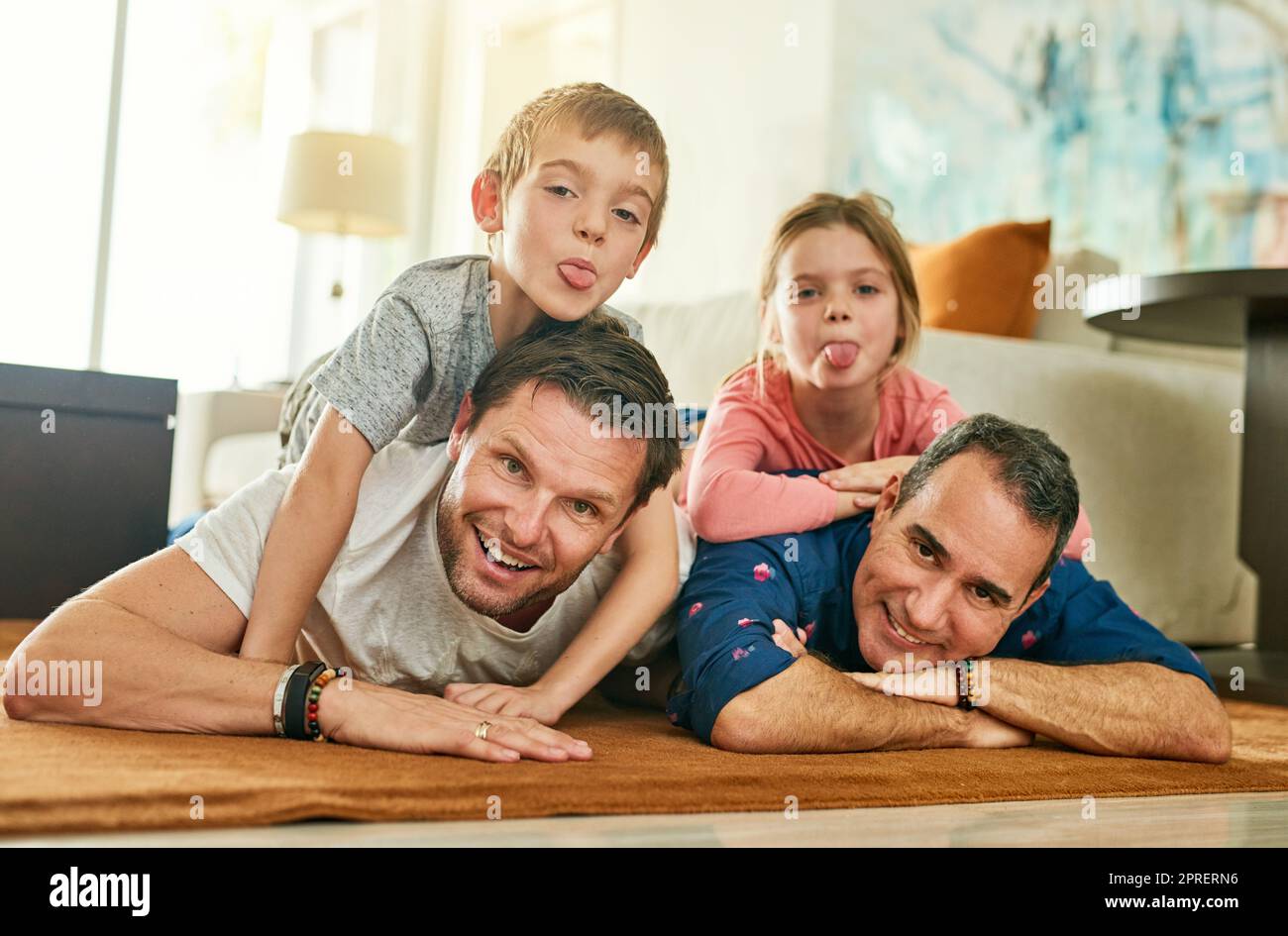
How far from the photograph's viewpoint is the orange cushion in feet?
11.5

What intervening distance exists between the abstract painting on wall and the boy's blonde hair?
3.15 metres

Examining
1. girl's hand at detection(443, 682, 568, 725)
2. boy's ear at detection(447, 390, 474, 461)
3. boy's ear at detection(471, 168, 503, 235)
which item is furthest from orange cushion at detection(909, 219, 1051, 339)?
girl's hand at detection(443, 682, 568, 725)

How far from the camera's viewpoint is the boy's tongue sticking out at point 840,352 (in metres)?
2.24

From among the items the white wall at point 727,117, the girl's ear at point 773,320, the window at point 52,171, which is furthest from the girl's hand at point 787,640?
the window at point 52,171

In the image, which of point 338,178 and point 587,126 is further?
point 338,178

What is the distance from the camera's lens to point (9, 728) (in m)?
1.46

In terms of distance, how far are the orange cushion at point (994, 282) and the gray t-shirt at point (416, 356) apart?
1960 millimetres

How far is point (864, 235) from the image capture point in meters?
2.29

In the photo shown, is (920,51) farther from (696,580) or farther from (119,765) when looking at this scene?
(119,765)

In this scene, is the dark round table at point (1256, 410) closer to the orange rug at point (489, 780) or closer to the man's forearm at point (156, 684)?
the orange rug at point (489, 780)

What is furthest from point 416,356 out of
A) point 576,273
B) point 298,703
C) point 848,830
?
point 848,830

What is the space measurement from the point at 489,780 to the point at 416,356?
0.64 meters

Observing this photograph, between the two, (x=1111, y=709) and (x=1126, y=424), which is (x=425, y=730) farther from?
(x=1126, y=424)
